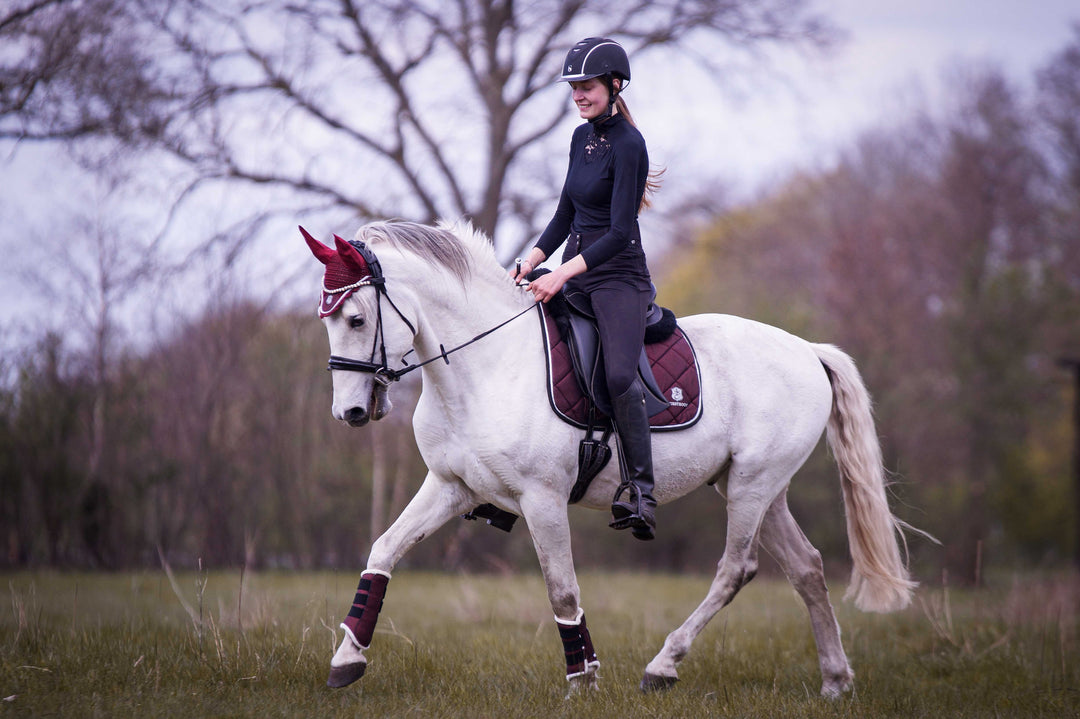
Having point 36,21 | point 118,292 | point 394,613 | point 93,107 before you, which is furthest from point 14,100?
point 394,613

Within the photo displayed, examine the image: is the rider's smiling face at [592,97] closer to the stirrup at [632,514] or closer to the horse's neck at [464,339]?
the horse's neck at [464,339]

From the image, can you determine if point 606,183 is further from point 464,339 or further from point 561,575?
point 561,575

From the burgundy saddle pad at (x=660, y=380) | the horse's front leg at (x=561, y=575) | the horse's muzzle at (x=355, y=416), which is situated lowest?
Result: the horse's front leg at (x=561, y=575)

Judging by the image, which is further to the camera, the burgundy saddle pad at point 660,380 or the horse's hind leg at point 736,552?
the horse's hind leg at point 736,552

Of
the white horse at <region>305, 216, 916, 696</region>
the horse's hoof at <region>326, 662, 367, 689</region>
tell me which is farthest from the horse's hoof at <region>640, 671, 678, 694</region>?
the horse's hoof at <region>326, 662, 367, 689</region>

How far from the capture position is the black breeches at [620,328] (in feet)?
14.9

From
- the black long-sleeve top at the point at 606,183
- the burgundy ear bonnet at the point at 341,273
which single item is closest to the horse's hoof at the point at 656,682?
the black long-sleeve top at the point at 606,183

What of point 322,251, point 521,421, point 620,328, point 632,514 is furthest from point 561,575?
point 322,251

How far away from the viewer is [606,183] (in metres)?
4.71

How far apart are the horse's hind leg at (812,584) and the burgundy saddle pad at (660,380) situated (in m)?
1.06

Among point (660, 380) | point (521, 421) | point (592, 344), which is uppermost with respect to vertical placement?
point (592, 344)

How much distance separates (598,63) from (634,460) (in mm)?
1985

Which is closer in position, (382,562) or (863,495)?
(382,562)

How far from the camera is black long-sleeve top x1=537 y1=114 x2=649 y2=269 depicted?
456cm
